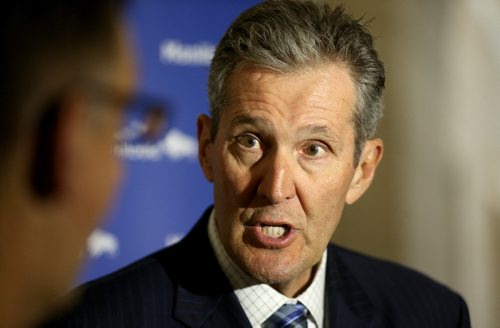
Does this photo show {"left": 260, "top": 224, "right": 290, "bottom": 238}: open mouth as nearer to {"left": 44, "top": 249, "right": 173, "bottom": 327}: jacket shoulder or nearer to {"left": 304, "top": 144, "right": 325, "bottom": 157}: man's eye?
{"left": 304, "top": 144, "right": 325, "bottom": 157}: man's eye

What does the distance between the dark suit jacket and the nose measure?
28 cm

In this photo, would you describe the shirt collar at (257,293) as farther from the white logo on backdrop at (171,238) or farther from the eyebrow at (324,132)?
the white logo on backdrop at (171,238)

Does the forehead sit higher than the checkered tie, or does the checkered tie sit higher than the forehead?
the forehead

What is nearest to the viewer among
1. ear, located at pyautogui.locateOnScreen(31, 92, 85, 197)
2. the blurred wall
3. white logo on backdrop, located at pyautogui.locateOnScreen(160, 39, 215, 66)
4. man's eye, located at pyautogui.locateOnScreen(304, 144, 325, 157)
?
ear, located at pyautogui.locateOnScreen(31, 92, 85, 197)

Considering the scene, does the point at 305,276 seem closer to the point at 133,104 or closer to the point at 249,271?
the point at 249,271

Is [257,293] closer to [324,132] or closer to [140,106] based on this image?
[324,132]

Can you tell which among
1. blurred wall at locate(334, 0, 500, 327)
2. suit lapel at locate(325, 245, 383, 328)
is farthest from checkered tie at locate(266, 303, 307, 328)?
blurred wall at locate(334, 0, 500, 327)

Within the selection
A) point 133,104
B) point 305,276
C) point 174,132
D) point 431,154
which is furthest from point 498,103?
point 133,104

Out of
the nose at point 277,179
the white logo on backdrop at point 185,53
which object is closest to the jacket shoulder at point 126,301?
the nose at point 277,179

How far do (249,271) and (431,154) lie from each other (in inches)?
78.7

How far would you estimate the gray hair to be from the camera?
1653mm

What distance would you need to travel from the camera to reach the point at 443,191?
347 centimetres

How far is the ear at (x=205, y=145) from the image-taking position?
1814 millimetres

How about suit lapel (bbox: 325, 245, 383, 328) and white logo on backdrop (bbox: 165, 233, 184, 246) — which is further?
white logo on backdrop (bbox: 165, 233, 184, 246)
